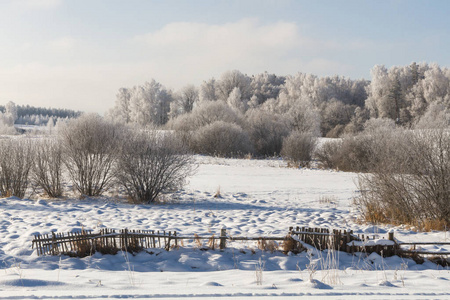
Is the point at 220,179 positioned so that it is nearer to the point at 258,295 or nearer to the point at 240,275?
the point at 240,275

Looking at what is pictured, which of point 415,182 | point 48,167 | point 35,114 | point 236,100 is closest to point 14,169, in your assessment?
point 48,167

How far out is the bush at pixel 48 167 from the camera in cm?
1323

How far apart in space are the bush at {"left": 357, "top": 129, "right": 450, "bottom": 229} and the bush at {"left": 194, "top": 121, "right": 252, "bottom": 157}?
79.9 feet

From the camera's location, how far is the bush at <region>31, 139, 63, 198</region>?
→ 1323 centimetres

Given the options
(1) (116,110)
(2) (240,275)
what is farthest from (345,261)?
(1) (116,110)

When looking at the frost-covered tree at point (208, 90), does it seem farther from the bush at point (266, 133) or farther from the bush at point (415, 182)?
the bush at point (415, 182)

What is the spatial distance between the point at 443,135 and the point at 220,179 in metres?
11.4

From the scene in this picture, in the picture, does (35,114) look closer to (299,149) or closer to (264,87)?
(264,87)

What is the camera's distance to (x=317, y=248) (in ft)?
24.0

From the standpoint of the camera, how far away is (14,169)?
44.1ft

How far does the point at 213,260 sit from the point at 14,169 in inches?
395

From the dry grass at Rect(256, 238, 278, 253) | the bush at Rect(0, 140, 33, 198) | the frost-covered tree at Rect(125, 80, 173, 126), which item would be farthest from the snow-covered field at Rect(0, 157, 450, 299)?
the frost-covered tree at Rect(125, 80, 173, 126)

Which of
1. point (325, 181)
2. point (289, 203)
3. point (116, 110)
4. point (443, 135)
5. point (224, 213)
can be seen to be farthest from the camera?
point (116, 110)

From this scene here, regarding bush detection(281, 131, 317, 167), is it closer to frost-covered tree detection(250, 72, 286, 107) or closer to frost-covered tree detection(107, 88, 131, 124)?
frost-covered tree detection(250, 72, 286, 107)
